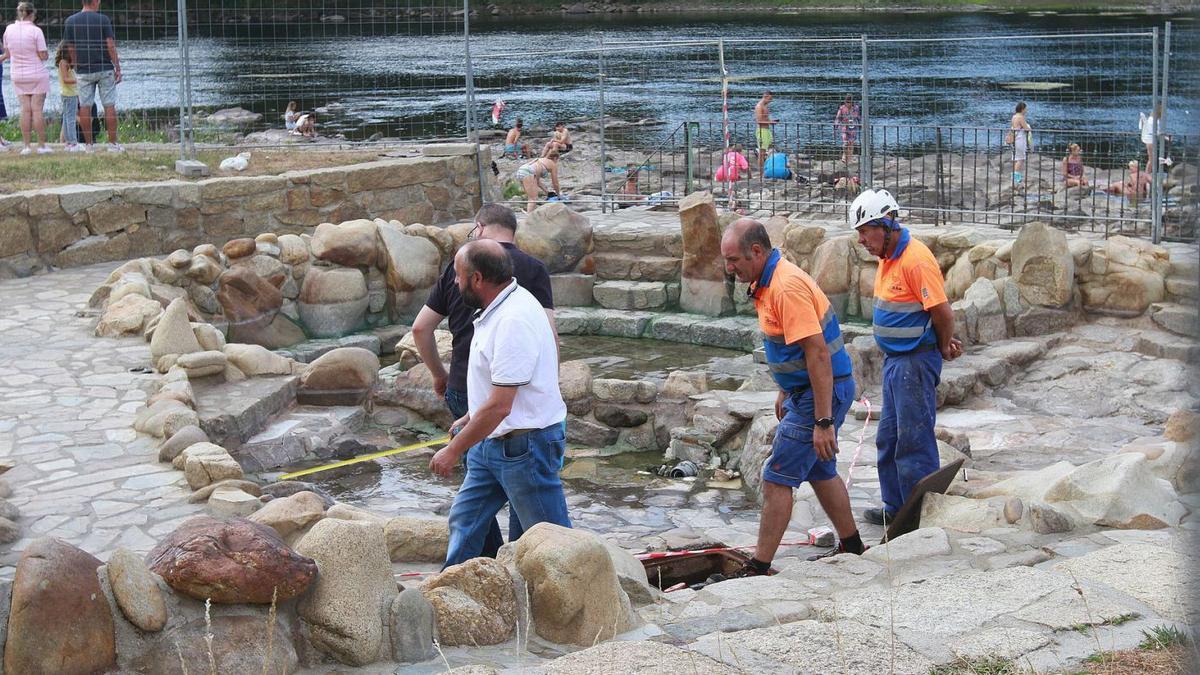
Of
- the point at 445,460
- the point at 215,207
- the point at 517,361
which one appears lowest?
the point at 445,460

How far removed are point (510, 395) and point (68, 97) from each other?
447 inches

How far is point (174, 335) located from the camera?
938cm

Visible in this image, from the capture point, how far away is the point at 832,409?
616cm

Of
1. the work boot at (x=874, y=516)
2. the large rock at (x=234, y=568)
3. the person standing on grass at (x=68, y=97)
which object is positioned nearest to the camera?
the large rock at (x=234, y=568)

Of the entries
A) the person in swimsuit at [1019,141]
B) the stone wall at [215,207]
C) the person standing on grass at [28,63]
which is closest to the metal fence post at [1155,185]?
the person in swimsuit at [1019,141]

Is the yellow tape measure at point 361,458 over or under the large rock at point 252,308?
under

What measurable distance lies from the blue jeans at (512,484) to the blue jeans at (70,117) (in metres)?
10.8

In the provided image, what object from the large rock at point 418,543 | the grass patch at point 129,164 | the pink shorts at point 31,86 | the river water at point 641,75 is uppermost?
the river water at point 641,75

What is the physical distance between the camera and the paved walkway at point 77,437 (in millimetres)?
6500

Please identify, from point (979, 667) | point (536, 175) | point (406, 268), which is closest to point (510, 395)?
point (979, 667)

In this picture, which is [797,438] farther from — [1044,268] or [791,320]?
[1044,268]

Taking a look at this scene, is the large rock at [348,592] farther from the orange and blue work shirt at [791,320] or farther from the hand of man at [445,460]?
the orange and blue work shirt at [791,320]

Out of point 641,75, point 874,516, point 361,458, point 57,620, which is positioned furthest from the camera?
point 641,75

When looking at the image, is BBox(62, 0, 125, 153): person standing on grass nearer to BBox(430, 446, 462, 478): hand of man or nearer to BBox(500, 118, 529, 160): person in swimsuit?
BBox(500, 118, 529, 160): person in swimsuit
